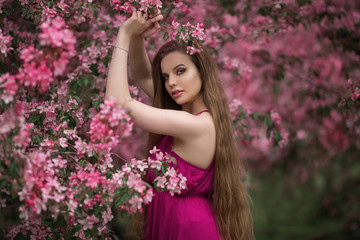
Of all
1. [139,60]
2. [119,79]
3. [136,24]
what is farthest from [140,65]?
[119,79]

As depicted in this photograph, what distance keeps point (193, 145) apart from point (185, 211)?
367 mm

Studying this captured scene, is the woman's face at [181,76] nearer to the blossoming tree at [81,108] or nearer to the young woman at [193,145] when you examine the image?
the young woman at [193,145]

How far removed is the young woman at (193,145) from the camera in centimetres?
202

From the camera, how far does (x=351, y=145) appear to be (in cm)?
510

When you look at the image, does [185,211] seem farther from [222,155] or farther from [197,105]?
[197,105]

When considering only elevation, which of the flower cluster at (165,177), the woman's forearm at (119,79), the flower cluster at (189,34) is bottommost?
the flower cluster at (165,177)

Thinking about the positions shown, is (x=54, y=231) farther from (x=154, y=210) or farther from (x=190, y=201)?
(x=190, y=201)

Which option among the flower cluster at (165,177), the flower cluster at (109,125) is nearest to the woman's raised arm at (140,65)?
the flower cluster at (165,177)

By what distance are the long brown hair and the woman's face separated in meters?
0.04

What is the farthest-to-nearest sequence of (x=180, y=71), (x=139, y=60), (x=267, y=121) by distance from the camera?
(x=267, y=121) < (x=139, y=60) < (x=180, y=71)

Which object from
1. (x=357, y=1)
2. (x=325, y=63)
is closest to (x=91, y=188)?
(x=357, y=1)

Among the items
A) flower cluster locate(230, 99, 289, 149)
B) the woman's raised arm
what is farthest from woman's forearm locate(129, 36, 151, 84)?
flower cluster locate(230, 99, 289, 149)

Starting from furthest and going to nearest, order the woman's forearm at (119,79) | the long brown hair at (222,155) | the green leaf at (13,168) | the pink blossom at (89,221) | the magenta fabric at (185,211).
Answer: the long brown hair at (222,155)
the magenta fabric at (185,211)
the woman's forearm at (119,79)
the pink blossom at (89,221)
the green leaf at (13,168)

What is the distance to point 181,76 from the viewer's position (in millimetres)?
2191
